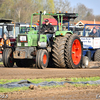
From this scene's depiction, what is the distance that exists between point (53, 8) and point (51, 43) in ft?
195

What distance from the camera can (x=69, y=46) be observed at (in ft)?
34.2

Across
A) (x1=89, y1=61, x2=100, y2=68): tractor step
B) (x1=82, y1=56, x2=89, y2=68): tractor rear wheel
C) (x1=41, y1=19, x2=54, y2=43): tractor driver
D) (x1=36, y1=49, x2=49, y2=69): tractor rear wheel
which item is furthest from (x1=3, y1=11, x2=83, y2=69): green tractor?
(x1=89, y1=61, x2=100, y2=68): tractor step

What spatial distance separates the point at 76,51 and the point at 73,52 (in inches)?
15.4

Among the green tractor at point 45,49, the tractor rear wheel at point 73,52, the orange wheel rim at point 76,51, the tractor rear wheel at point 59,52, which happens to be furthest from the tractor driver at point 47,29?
the orange wheel rim at point 76,51

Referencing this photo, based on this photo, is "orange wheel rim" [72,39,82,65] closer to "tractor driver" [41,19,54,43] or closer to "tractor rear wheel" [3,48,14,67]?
"tractor driver" [41,19,54,43]

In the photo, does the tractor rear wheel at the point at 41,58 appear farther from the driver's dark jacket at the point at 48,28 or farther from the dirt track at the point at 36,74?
the driver's dark jacket at the point at 48,28

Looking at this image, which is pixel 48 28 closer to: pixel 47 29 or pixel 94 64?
pixel 47 29

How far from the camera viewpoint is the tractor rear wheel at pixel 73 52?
10367mm

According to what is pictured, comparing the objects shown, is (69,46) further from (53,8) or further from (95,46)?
(53,8)

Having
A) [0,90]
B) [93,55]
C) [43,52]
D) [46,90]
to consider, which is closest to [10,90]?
[0,90]

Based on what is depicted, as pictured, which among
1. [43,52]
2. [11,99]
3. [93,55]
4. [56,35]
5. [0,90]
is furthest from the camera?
[93,55]

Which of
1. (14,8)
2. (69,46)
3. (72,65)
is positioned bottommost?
(72,65)

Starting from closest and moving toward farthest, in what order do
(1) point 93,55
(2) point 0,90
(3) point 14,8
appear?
(2) point 0,90 → (1) point 93,55 → (3) point 14,8

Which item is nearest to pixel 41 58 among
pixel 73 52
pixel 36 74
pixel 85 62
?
pixel 36 74
